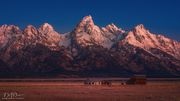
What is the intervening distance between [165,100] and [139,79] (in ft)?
248

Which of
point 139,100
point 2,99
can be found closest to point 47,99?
point 2,99

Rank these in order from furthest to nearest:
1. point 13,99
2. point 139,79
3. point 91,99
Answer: point 139,79 → point 91,99 → point 13,99

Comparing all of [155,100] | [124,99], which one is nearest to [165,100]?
[155,100]

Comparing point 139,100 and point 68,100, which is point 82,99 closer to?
point 68,100

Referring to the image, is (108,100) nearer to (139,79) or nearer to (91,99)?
(91,99)

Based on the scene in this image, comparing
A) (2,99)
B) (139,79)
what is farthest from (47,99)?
(139,79)

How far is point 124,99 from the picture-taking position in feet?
214

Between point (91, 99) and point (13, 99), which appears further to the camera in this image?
point (91, 99)

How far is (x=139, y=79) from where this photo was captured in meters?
138

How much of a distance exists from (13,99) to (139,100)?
14.7 meters

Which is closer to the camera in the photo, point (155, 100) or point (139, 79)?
point (155, 100)

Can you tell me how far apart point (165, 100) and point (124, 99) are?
17.2 ft

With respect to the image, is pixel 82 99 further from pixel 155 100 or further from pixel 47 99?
pixel 155 100

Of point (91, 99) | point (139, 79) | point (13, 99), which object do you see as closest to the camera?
point (13, 99)
